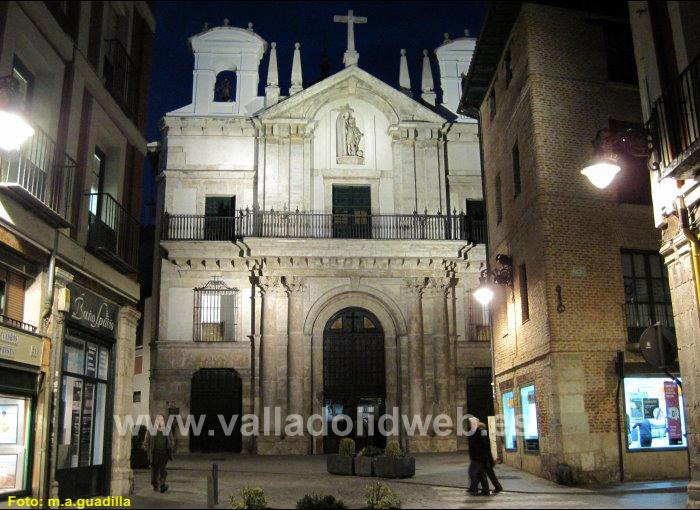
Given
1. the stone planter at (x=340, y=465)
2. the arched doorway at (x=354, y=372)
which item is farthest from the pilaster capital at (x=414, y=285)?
the stone planter at (x=340, y=465)

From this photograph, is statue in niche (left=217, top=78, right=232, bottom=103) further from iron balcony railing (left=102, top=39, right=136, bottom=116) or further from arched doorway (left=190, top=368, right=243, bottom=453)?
iron balcony railing (left=102, top=39, right=136, bottom=116)

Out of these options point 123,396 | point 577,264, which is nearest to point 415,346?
point 577,264

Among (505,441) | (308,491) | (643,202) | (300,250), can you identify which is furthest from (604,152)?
(300,250)

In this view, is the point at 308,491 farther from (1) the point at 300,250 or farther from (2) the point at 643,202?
(1) the point at 300,250

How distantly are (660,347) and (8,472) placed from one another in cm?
1014

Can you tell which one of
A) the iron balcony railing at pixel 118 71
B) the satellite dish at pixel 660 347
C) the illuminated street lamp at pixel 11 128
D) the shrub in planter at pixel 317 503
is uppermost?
the iron balcony railing at pixel 118 71

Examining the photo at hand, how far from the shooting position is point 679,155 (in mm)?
10562

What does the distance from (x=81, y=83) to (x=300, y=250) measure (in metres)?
15.1

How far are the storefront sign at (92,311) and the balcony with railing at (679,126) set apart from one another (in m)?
9.89

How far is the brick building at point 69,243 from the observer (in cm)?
1050

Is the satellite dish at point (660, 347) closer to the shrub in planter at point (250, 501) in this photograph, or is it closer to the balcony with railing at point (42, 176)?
the shrub in planter at point (250, 501)

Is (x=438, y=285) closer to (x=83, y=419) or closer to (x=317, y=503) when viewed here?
(x=83, y=419)

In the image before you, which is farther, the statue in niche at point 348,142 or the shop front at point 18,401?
the statue in niche at point 348,142

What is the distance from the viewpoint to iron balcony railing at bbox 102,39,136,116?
14.4m
